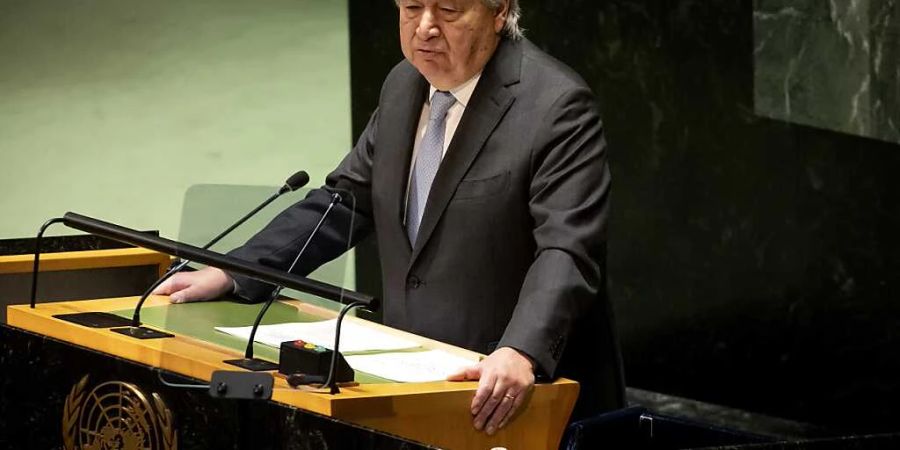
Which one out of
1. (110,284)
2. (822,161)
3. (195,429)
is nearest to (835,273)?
(822,161)

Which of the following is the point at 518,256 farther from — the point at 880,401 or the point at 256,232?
the point at 880,401

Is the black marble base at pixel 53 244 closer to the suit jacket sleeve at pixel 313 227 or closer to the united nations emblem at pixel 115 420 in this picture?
the suit jacket sleeve at pixel 313 227

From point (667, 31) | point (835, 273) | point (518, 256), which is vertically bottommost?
point (835, 273)

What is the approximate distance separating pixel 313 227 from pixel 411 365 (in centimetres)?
66

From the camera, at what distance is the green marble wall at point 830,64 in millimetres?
5027

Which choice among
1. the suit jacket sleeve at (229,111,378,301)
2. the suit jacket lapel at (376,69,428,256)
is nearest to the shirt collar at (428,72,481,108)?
the suit jacket lapel at (376,69,428,256)

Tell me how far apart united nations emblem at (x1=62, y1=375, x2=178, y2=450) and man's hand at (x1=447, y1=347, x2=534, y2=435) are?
475mm

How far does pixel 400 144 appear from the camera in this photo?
333cm

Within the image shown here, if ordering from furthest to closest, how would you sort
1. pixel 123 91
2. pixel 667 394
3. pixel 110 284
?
pixel 123 91, pixel 667 394, pixel 110 284

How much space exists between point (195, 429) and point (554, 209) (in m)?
0.87

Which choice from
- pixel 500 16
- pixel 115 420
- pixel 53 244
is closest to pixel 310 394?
pixel 115 420

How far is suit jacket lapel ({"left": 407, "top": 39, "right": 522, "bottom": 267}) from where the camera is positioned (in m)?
3.21

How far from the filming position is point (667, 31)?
538cm

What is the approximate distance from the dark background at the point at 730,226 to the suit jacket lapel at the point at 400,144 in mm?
2146
